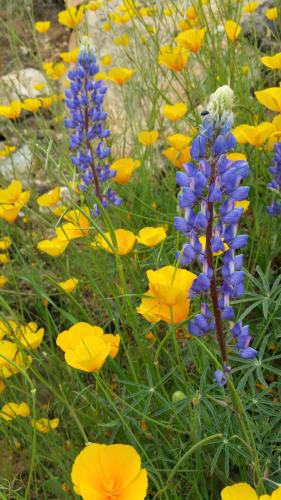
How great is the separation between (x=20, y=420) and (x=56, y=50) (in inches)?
201

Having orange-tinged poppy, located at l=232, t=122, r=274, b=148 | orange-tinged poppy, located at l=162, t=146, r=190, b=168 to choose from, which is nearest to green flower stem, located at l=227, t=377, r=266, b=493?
orange-tinged poppy, located at l=232, t=122, r=274, b=148

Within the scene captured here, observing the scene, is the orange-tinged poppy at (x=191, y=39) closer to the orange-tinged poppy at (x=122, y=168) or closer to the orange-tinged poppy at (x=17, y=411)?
the orange-tinged poppy at (x=122, y=168)

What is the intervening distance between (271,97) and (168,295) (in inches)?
38.7

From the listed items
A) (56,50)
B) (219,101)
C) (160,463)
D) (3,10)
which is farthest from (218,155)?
(3,10)

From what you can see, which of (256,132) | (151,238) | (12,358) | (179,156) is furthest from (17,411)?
(256,132)

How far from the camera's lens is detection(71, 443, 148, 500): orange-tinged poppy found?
4.04ft

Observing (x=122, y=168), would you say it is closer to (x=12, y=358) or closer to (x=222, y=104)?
(x=12, y=358)

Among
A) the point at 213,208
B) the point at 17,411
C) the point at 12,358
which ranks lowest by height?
the point at 17,411

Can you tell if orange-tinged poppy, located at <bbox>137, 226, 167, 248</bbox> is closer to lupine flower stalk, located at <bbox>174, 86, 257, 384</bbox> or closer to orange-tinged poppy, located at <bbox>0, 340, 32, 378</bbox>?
lupine flower stalk, located at <bbox>174, 86, 257, 384</bbox>

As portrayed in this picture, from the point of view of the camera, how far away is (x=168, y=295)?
4.40 feet

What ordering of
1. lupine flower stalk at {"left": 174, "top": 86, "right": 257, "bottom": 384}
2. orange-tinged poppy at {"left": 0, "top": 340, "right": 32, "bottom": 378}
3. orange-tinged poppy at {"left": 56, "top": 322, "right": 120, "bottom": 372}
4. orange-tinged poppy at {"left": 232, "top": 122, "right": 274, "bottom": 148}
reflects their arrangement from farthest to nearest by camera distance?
orange-tinged poppy at {"left": 232, "top": 122, "right": 274, "bottom": 148}, orange-tinged poppy at {"left": 0, "top": 340, "right": 32, "bottom": 378}, orange-tinged poppy at {"left": 56, "top": 322, "right": 120, "bottom": 372}, lupine flower stalk at {"left": 174, "top": 86, "right": 257, "bottom": 384}

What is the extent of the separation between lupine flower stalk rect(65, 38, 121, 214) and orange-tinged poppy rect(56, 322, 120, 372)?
1091mm

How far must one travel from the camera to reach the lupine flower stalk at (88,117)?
2.62 m

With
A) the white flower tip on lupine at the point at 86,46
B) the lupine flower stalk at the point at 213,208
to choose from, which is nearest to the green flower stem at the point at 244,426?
the lupine flower stalk at the point at 213,208
